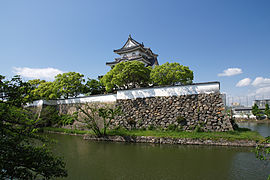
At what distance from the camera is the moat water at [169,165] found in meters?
5.02

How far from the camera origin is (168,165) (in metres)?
5.94

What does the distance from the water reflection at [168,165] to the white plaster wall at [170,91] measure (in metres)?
4.74

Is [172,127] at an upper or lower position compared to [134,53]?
lower

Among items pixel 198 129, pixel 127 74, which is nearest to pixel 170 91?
pixel 198 129

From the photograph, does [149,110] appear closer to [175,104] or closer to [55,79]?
[175,104]

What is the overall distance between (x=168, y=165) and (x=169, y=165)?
1.4 inches

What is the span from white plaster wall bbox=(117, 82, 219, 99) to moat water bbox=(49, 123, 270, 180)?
4858 millimetres

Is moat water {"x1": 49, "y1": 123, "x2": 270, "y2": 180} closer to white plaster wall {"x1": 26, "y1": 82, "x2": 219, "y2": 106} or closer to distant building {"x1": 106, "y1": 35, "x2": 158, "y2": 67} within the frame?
white plaster wall {"x1": 26, "y1": 82, "x2": 219, "y2": 106}

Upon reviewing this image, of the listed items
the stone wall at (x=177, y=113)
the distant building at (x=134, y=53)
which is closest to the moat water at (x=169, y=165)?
the stone wall at (x=177, y=113)

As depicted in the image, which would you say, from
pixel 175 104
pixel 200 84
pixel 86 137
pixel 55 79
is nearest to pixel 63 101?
pixel 55 79

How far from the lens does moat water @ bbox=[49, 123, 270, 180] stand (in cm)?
502

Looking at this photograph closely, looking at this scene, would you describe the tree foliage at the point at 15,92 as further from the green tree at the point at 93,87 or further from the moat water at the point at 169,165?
the green tree at the point at 93,87

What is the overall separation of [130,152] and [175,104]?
585cm

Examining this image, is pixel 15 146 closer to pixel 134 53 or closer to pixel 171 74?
pixel 171 74
